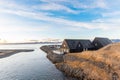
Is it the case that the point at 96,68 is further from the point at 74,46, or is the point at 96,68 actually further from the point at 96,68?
the point at 74,46

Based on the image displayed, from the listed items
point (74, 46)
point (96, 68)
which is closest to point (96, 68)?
point (96, 68)

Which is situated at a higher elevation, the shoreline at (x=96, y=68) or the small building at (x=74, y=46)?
the small building at (x=74, y=46)

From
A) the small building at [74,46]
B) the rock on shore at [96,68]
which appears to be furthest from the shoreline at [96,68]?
the small building at [74,46]

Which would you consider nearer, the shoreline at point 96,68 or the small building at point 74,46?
the shoreline at point 96,68

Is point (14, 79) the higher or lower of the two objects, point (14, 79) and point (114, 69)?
the lower

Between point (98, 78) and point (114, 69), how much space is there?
166 inches

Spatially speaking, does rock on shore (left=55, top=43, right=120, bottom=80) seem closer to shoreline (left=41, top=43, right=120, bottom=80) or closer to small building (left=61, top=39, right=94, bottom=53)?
shoreline (left=41, top=43, right=120, bottom=80)

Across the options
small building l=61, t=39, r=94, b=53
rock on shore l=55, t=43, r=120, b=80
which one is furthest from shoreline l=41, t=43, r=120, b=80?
small building l=61, t=39, r=94, b=53

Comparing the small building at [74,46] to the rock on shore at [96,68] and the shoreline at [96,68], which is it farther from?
the rock on shore at [96,68]

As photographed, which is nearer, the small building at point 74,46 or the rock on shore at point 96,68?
the rock on shore at point 96,68

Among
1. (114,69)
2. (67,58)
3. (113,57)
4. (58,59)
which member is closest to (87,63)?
(113,57)

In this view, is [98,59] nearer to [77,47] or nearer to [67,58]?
[67,58]

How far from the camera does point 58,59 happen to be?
72438 millimetres

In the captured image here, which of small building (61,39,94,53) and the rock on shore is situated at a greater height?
small building (61,39,94,53)
